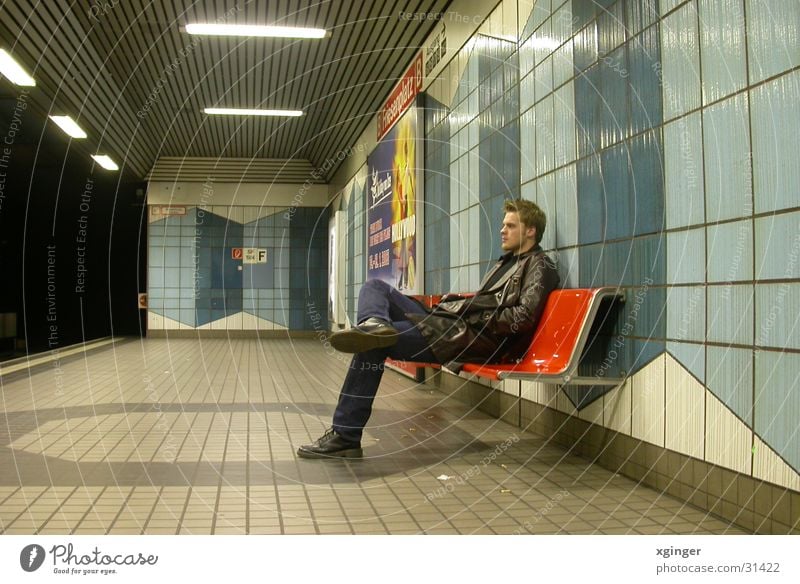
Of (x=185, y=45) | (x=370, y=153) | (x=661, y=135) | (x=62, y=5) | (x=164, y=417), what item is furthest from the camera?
(x=370, y=153)

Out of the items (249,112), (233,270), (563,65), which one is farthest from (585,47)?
(233,270)

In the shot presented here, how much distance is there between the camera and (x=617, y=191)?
3.74m

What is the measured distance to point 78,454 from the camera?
4.07m

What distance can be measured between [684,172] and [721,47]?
1.66 feet

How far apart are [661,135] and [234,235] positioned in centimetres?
1616

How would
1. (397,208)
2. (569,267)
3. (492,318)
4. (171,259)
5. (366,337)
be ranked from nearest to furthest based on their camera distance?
(366,337)
(492,318)
(569,267)
(397,208)
(171,259)

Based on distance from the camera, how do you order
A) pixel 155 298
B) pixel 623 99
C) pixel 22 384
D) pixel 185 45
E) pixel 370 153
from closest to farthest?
pixel 623 99
pixel 22 384
pixel 185 45
pixel 370 153
pixel 155 298

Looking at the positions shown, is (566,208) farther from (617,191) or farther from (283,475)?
(283,475)

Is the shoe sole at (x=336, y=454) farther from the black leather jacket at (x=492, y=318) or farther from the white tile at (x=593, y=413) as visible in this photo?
the white tile at (x=593, y=413)

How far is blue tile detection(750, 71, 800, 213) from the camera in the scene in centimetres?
243

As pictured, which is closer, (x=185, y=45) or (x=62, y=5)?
A: (x=62, y=5)

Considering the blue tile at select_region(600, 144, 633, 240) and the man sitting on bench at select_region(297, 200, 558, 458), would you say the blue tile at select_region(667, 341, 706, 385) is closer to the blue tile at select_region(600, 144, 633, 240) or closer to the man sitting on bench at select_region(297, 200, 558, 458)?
the blue tile at select_region(600, 144, 633, 240)

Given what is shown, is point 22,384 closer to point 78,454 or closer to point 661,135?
point 78,454

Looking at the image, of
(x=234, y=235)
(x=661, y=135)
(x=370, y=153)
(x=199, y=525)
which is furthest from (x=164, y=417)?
(x=234, y=235)
